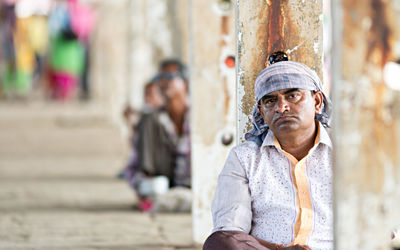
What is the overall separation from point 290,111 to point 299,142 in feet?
0.52

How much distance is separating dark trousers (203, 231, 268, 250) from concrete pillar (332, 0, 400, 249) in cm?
72

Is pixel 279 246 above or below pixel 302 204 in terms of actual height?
below

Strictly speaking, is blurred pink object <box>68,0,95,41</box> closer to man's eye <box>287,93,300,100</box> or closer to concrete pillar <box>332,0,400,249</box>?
man's eye <box>287,93,300,100</box>

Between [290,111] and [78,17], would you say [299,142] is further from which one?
[78,17]

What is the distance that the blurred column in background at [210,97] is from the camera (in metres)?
5.54

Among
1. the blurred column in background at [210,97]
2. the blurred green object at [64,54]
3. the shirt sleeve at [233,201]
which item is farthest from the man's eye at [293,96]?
the blurred green object at [64,54]

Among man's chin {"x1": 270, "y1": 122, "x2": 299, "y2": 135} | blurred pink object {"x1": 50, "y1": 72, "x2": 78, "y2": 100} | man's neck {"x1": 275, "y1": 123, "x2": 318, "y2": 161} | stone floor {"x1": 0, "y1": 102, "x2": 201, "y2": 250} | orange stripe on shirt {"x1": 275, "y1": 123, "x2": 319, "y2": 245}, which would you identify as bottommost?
stone floor {"x1": 0, "y1": 102, "x2": 201, "y2": 250}

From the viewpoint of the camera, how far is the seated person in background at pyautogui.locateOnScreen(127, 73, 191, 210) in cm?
732

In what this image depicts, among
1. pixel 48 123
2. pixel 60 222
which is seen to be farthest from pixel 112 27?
pixel 60 222

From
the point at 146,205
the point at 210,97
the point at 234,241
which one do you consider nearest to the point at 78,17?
the point at 146,205

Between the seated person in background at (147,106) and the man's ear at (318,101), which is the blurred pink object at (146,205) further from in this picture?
the man's ear at (318,101)

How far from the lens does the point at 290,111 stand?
3852 millimetres

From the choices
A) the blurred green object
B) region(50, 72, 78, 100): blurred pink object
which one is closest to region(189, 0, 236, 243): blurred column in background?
the blurred green object

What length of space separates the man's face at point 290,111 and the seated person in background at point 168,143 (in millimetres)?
3432
